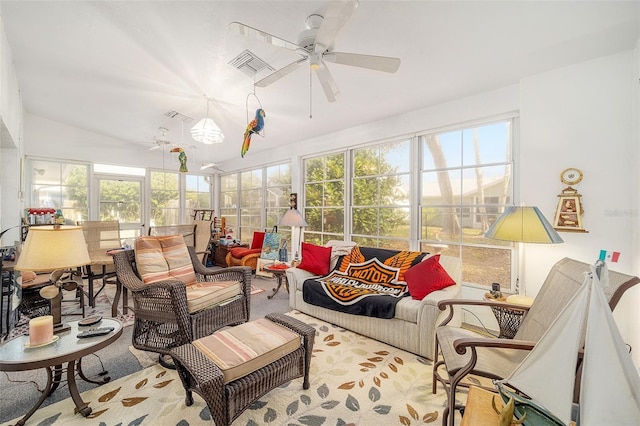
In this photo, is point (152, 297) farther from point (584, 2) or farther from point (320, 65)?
point (584, 2)

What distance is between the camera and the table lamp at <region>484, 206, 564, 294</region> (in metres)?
2.02

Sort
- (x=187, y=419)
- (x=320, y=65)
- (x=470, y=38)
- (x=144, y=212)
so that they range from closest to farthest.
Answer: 1. (x=187, y=419)
2. (x=320, y=65)
3. (x=470, y=38)
4. (x=144, y=212)

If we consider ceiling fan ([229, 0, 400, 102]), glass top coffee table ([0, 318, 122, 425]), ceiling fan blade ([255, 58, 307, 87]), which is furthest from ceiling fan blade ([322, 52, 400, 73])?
glass top coffee table ([0, 318, 122, 425])

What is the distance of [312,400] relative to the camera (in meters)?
1.82

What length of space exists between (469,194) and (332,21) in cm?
252

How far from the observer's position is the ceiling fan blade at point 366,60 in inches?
72.2

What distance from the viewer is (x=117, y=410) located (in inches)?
67.3

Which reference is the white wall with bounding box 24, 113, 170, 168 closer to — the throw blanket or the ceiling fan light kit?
the ceiling fan light kit

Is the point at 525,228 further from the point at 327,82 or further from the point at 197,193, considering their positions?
the point at 197,193

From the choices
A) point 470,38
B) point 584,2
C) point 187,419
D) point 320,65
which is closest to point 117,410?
point 187,419

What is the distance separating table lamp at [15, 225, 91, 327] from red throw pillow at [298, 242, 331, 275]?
2.17 metres

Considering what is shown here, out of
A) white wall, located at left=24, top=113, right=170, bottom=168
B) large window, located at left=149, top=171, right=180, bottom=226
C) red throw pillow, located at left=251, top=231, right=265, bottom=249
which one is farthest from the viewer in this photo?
large window, located at left=149, top=171, right=180, bottom=226

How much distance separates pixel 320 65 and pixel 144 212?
6092 millimetres

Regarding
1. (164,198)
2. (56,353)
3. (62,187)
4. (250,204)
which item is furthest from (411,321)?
(62,187)
